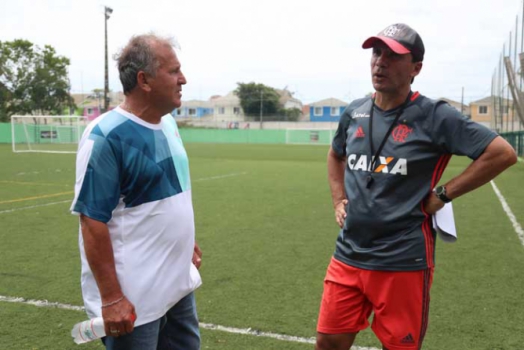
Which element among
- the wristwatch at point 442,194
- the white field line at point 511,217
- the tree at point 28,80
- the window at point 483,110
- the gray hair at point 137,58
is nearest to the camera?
the gray hair at point 137,58

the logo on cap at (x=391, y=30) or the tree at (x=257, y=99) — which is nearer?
the logo on cap at (x=391, y=30)

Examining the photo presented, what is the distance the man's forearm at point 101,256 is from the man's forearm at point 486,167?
1.59 metres

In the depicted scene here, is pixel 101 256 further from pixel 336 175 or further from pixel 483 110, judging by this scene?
pixel 483 110

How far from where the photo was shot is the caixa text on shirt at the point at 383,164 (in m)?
2.64

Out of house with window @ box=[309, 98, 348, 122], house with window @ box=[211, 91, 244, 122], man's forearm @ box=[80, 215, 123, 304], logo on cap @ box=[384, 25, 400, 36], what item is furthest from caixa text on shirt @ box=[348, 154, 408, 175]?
house with window @ box=[211, 91, 244, 122]

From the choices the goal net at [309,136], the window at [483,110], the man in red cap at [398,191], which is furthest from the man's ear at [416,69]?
the window at [483,110]

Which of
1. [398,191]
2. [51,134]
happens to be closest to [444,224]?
[398,191]

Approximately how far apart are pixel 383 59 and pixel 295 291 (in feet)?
9.52

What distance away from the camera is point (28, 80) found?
50594mm

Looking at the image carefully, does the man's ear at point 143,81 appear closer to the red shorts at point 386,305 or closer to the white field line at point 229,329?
the red shorts at point 386,305

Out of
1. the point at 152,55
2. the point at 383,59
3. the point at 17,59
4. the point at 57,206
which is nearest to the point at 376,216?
the point at 383,59

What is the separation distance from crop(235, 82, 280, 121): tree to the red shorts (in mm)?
68764

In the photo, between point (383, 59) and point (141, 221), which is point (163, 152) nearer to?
point (141, 221)

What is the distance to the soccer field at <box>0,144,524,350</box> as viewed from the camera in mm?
4065
